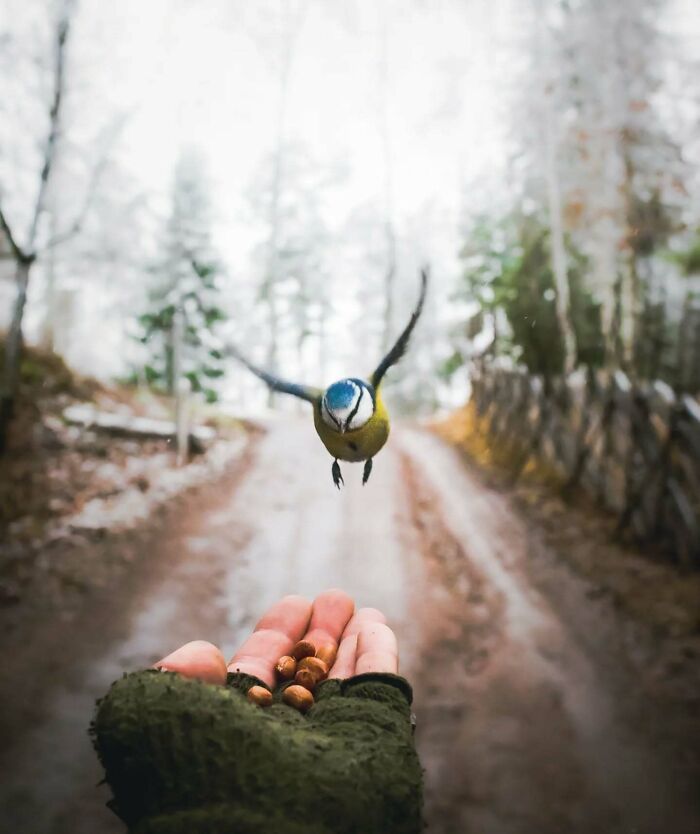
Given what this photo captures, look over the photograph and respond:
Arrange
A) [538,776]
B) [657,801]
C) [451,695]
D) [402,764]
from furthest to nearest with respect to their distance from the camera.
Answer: [451,695], [538,776], [657,801], [402,764]

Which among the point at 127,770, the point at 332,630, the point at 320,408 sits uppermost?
the point at 320,408

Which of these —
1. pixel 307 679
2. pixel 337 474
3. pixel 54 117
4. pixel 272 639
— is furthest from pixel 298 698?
pixel 54 117

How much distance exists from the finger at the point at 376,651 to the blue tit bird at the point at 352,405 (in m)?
1.02

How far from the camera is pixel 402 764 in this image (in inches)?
44.9

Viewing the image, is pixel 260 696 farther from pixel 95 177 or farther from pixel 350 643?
pixel 95 177

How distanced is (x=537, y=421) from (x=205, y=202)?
10103 millimetres

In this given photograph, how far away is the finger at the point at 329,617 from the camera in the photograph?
1.83m

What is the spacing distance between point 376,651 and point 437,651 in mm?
3078

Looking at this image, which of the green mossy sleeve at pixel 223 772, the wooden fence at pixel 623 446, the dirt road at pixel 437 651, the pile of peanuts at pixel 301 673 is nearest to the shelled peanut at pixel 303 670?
the pile of peanuts at pixel 301 673

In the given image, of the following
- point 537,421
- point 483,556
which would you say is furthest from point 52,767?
point 537,421

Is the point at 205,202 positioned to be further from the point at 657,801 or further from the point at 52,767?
the point at 657,801

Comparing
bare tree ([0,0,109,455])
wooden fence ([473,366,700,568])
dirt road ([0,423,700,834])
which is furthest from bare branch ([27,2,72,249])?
wooden fence ([473,366,700,568])

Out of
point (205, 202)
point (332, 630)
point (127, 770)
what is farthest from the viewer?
point (205, 202)

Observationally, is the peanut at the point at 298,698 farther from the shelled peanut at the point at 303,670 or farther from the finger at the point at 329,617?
the finger at the point at 329,617
